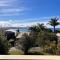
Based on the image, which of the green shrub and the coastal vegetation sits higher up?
the coastal vegetation

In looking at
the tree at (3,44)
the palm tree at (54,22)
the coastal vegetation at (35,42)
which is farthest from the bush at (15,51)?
the palm tree at (54,22)

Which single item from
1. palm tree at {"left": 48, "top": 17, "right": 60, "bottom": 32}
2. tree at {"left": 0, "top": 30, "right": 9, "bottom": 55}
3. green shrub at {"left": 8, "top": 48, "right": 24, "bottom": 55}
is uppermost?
palm tree at {"left": 48, "top": 17, "right": 60, "bottom": 32}

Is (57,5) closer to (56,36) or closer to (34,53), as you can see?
(56,36)

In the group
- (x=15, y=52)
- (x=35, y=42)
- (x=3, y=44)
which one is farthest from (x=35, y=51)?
(x=3, y=44)

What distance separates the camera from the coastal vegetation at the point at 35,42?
449 centimetres

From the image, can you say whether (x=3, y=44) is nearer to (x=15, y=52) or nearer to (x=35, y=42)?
(x=15, y=52)

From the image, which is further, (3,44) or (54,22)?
(3,44)

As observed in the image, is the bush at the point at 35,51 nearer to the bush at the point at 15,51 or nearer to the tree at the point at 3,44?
the bush at the point at 15,51

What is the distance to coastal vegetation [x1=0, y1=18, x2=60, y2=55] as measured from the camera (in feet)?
14.7

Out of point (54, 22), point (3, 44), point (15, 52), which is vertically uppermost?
point (54, 22)

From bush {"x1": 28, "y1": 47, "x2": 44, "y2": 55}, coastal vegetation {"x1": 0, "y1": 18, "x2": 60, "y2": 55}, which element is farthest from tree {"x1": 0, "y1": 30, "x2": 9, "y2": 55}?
bush {"x1": 28, "y1": 47, "x2": 44, "y2": 55}

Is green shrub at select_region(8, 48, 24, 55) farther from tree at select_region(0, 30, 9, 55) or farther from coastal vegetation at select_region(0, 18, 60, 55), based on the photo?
tree at select_region(0, 30, 9, 55)

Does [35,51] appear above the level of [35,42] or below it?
below

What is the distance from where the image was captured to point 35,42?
455cm
